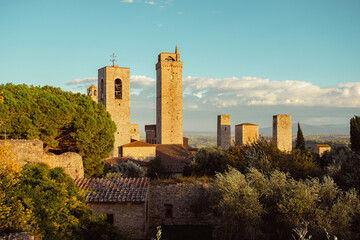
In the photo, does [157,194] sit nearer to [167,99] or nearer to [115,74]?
[115,74]

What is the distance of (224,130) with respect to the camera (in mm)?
44000

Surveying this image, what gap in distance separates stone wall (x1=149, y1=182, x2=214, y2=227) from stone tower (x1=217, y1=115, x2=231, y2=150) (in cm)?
2797

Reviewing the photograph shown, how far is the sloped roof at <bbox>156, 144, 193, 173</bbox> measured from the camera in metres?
29.7

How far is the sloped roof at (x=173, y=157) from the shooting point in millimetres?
29656

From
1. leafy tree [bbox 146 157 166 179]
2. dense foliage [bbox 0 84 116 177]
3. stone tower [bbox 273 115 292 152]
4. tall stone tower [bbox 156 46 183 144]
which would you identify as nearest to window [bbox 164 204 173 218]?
dense foliage [bbox 0 84 116 177]

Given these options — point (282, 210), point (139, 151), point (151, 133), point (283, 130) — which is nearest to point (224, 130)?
point (283, 130)

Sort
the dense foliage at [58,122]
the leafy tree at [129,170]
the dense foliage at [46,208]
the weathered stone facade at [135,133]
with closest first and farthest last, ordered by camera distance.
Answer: the dense foliage at [46,208] < the dense foliage at [58,122] < the leafy tree at [129,170] < the weathered stone facade at [135,133]

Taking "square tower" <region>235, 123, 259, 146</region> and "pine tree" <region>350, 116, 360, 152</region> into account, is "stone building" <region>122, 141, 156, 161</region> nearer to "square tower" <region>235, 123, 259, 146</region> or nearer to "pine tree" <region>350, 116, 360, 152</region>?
"square tower" <region>235, 123, 259, 146</region>

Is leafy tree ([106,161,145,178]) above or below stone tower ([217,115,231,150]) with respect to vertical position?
below

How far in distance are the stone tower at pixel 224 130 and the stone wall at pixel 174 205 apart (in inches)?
1101

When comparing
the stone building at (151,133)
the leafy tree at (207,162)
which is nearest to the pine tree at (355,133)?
the leafy tree at (207,162)

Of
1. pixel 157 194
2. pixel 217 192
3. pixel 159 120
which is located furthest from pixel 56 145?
pixel 159 120

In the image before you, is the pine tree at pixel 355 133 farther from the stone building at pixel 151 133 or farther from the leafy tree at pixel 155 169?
the stone building at pixel 151 133

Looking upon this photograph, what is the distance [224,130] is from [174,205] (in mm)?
28784
